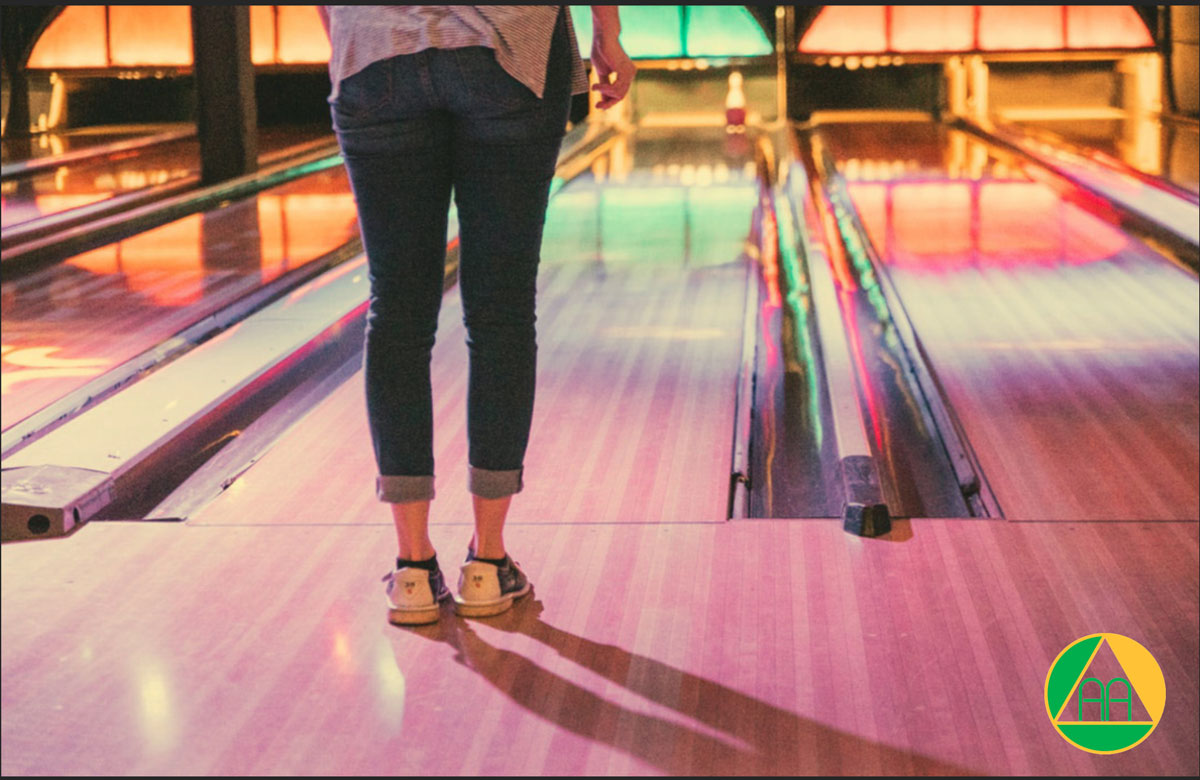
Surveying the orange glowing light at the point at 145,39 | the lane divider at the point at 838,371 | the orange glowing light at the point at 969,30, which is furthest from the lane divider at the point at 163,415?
the orange glowing light at the point at 969,30

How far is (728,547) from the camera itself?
1676 millimetres

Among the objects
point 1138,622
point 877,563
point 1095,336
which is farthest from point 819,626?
point 1095,336

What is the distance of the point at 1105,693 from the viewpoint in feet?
4.02

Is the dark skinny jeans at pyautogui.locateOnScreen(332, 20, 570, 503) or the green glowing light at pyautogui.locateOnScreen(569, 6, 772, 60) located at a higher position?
the green glowing light at pyautogui.locateOnScreen(569, 6, 772, 60)

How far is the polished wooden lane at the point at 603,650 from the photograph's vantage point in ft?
3.66

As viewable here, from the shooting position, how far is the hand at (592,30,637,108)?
135 centimetres

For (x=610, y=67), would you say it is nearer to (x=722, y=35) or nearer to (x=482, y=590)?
(x=482, y=590)

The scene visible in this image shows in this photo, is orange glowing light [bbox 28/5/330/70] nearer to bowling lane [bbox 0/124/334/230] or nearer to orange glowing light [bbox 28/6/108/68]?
orange glowing light [bbox 28/6/108/68]

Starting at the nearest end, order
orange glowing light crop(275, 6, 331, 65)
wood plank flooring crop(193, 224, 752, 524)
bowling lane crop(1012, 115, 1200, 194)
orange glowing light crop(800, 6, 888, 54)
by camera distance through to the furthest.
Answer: wood plank flooring crop(193, 224, 752, 524) → bowling lane crop(1012, 115, 1200, 194) → orange glowing light crop(800, 6, 888, 54) → orange glowing light crop(275, 6, 331, 65)

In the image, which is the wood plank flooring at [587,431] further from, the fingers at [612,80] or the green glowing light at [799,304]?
the fingers at [612,80]

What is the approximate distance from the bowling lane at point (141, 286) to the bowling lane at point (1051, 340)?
169 centimetres

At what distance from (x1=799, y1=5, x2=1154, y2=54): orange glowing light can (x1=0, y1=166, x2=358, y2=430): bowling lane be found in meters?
4.76

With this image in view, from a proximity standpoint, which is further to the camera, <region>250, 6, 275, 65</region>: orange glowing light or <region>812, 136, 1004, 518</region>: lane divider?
<region>250, 6, 275, 65</region>: orange glowing light

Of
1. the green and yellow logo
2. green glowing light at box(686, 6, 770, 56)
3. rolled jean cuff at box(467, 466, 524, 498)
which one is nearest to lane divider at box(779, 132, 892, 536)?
the green and yellow logo
